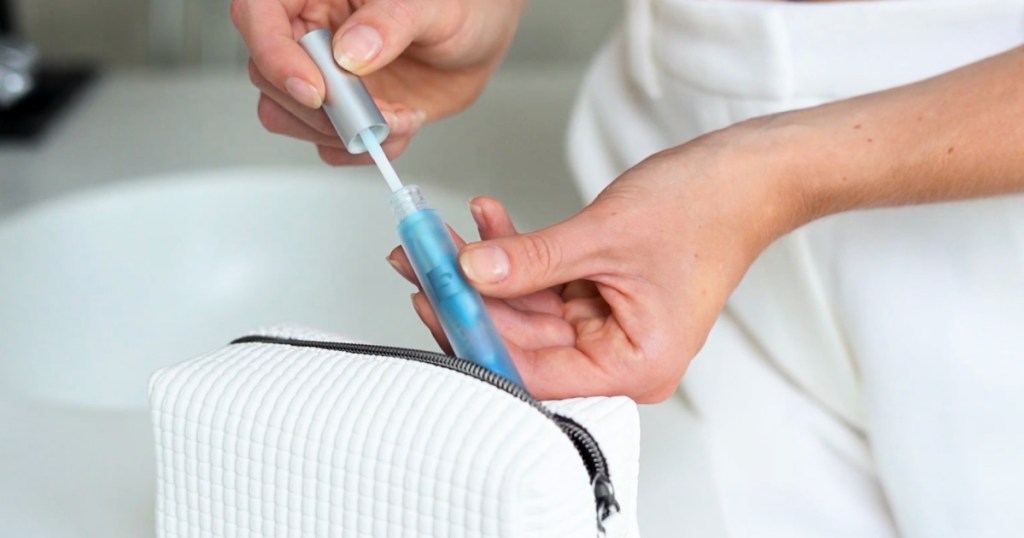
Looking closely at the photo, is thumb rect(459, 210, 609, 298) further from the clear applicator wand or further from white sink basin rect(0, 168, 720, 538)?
white sink basin rect(0, 168, 720, 538)

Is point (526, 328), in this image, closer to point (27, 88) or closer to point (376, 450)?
point (376, 450)

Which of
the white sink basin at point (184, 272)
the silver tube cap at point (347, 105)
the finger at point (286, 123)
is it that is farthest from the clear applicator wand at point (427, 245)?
the white sink basin at point (184, 272)

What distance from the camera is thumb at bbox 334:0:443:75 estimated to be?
1.73ft

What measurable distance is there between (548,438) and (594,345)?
103 millimetres

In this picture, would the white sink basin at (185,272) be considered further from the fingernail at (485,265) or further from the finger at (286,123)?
the fingernail at (485,265)

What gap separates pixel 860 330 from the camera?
23.8 inches

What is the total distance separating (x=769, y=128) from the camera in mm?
549

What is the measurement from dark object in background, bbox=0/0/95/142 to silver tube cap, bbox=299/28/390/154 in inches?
A: 24.2

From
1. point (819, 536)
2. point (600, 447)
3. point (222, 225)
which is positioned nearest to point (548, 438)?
point (600, 447)

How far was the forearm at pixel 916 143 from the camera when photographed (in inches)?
20.7

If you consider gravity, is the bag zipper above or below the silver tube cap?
below

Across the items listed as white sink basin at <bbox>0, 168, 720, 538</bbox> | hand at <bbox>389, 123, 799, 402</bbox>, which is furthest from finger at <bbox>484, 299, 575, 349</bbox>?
white sink basin at <bbox>0, 168, 720, 538</bbox>

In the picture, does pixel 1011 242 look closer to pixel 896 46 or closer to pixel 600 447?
pixel 896 46

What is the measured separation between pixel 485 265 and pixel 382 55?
0.14 m
